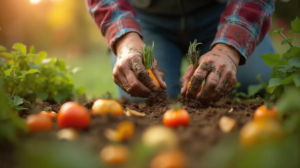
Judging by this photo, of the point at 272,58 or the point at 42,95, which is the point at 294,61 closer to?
the point at 272,58

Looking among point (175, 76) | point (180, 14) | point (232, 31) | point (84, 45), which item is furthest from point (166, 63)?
point (84, 45)

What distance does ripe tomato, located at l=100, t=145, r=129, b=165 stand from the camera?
36.7 inches

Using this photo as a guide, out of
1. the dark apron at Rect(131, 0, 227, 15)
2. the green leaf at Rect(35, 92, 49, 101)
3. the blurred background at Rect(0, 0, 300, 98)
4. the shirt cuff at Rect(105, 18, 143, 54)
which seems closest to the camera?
the shirt cuff at Rect(105, 18, 143, 54)

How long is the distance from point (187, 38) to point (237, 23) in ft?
3.86

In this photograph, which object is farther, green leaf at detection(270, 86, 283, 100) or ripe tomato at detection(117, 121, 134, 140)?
green leaf at detection(270, 86, 283, 100)

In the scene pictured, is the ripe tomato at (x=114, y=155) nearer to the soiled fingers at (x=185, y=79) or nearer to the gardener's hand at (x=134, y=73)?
the gardener's hand at (x=134, y=73)

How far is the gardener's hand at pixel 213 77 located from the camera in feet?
6.10

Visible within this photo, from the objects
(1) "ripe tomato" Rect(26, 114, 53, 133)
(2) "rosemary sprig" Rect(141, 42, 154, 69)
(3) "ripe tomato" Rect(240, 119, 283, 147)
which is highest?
(2) "rosemary sprig" Rect(141, 42, 154, 69)

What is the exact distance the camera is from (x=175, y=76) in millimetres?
3396

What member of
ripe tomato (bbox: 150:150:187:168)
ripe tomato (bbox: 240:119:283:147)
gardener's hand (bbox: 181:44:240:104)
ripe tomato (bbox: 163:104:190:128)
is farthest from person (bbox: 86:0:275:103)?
ripe tomato (bbox: 150:150:187:168)

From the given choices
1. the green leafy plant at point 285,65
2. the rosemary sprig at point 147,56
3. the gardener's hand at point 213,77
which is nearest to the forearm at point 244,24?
the gardener's hand at point 213,77

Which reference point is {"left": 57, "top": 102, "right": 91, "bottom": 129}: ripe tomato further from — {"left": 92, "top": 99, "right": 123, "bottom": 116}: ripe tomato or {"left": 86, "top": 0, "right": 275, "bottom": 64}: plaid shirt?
{"left": 86, "top": 0, "right": 275, "bottom": 64}: plaid shirt

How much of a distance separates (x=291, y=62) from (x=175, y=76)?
191 cm

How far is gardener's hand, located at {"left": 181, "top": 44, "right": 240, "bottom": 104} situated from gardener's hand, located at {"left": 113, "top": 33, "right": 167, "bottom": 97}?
0.82 feet
